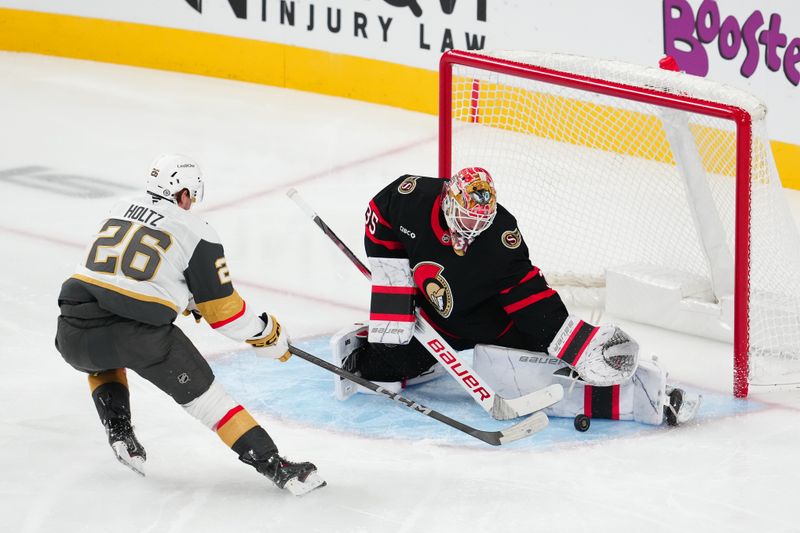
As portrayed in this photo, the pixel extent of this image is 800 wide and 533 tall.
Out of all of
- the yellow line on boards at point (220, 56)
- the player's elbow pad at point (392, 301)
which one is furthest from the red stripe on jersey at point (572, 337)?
the yellow line on boards at point (220, 56)

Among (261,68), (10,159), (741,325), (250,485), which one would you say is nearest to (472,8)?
(261,68)

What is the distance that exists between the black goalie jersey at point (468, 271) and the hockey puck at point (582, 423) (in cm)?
22

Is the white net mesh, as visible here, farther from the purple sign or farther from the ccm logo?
the purple sign

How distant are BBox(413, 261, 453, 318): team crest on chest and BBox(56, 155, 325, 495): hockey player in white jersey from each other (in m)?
0.58

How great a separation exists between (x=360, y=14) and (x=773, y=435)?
419 cm

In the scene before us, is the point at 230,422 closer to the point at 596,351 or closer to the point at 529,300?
the point at 529,300

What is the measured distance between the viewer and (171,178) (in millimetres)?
3342

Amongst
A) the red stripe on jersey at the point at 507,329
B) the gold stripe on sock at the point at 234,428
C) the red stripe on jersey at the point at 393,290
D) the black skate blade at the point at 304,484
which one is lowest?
the black skate blade at the point at 304,484

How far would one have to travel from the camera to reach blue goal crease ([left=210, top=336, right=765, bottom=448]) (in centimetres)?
Answer: 382

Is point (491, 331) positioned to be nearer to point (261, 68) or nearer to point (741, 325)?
point (741, 325)

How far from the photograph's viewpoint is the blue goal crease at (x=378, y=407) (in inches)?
150

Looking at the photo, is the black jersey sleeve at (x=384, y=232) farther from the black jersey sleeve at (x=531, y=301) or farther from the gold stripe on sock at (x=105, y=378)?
the gold stripe on sock at (x=105, y=378)

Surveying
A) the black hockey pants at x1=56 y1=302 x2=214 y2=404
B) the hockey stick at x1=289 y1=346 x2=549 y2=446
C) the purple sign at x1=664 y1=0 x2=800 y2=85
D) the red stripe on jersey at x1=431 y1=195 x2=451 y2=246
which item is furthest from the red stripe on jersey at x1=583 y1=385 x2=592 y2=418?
the purple sign at x1=664 y1=0 x2=800 y2=85

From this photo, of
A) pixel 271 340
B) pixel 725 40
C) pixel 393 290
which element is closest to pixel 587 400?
pixel 393 290
